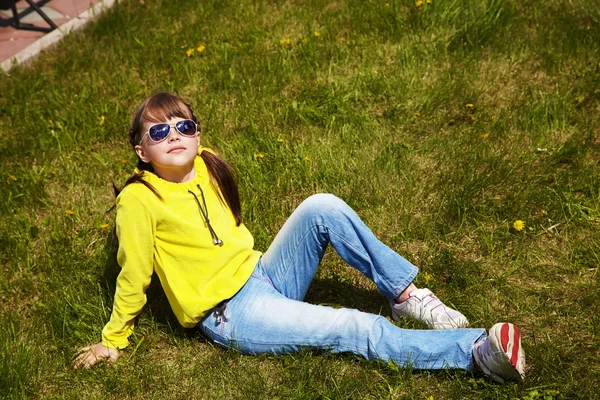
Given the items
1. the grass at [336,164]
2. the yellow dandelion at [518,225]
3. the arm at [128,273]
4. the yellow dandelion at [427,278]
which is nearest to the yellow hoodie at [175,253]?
the arm at [128,273]

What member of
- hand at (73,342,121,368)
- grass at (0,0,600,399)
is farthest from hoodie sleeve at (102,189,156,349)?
grass at (0,0,600,399)

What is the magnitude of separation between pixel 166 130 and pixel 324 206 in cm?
67

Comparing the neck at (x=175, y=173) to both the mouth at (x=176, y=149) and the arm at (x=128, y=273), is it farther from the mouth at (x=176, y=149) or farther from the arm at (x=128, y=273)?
the arm at (x=128, y=273)

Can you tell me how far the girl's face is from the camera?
2.71 meters

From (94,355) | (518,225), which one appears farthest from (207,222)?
(518,225)

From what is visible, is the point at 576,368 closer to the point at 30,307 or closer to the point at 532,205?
the point at 532,205

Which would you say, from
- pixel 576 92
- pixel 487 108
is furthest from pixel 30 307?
pixel 576 92

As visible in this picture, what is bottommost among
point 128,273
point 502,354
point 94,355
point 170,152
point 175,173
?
point 94,355

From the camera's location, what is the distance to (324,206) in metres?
2.78

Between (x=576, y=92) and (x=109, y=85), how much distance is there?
285cm

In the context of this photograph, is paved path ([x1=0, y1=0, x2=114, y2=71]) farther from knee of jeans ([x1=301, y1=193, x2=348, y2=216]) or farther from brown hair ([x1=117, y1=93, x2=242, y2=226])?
knee of jeans ([x1=301, y1=193, x2=348, y2=216])

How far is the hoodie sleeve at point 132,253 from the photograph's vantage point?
104 inches

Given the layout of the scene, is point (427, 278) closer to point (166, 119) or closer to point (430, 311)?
point (430, 311)

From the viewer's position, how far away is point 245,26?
195 inches
